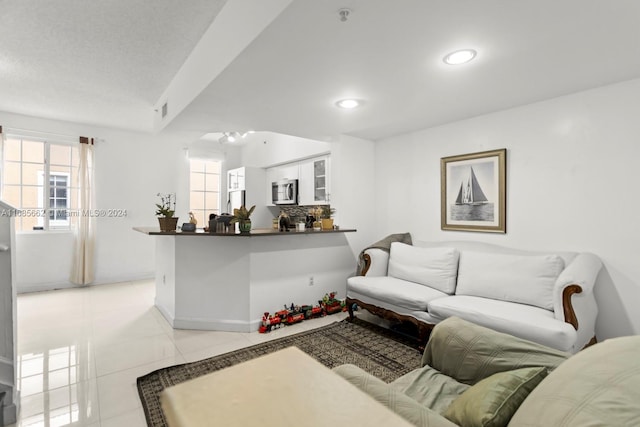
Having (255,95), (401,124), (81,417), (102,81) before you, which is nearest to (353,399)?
(81,417)

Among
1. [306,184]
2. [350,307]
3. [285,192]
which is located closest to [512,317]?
[350,307]

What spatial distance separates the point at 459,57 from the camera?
2.12 meters

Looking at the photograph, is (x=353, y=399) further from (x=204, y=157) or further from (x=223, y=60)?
(x=204, y=157)

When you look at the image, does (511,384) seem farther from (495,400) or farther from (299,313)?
(299,313)

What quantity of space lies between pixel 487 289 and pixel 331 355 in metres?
1.57

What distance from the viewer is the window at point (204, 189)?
6.27 meters

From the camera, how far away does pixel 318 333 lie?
3.32 meters

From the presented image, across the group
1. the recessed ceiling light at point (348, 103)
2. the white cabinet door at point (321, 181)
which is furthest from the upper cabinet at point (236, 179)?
the recessed ceiling light at point (348, 103)

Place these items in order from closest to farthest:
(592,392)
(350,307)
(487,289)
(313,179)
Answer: (592,392)
(487,289)
(350,307)
(313,179)

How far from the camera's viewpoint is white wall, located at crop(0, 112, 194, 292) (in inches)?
192

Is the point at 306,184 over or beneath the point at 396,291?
over

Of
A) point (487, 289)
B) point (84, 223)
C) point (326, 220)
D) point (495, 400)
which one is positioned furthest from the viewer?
point (84, 223)

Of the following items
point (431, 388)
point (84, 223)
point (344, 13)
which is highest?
Result: point (344, 13)

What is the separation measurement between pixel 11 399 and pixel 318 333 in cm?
236
